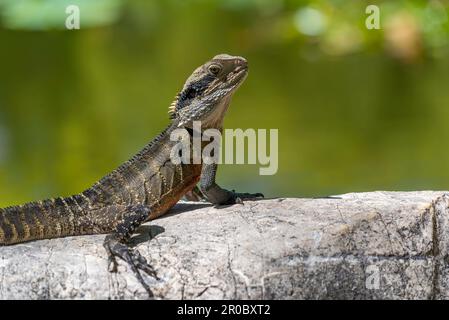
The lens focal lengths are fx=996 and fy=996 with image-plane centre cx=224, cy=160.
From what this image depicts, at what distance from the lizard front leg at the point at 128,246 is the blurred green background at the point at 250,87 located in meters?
5.70

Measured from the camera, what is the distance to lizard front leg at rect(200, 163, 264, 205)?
9656 millimetres

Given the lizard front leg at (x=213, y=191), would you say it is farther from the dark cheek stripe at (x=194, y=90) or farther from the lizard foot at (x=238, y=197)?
the dark cheek stripe at (x=194, y=90)

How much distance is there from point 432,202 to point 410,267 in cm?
77

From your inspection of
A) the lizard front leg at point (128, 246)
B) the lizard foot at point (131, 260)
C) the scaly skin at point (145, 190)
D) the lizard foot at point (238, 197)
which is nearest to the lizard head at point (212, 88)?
the scaly skin at point (145, 190)

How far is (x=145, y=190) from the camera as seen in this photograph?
380 inches

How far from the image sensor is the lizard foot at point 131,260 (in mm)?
8375

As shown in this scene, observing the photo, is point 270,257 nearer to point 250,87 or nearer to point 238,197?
point 238,197

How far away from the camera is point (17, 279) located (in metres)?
8.32

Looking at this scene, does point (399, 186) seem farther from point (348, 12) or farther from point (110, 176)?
point (348, 12)

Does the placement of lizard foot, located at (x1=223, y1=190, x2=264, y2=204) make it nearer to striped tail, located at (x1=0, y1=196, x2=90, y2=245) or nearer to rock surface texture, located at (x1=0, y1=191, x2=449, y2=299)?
rock surface texture, located at (x1=0, y1=191, x2=449, y2=299)

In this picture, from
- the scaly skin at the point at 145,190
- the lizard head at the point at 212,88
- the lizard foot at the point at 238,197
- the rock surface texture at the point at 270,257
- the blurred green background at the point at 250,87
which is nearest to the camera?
the rock surface texture at the point at 270,257

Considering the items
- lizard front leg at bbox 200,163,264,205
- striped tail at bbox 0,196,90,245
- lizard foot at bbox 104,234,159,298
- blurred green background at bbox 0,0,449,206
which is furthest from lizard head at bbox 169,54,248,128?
blurred green background at bbox 0,0,449,206

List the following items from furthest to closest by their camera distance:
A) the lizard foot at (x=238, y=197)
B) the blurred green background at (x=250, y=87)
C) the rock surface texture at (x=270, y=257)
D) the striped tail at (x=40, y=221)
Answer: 1. the blurred green background at (x=250, y=87)
2. the lizard foot at (x=238, y=197)
3. the striped tail at (x=40, y=221)
4. the rock surface texture at (x=270, y=257)

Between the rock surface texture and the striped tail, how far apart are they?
0.12 metres
